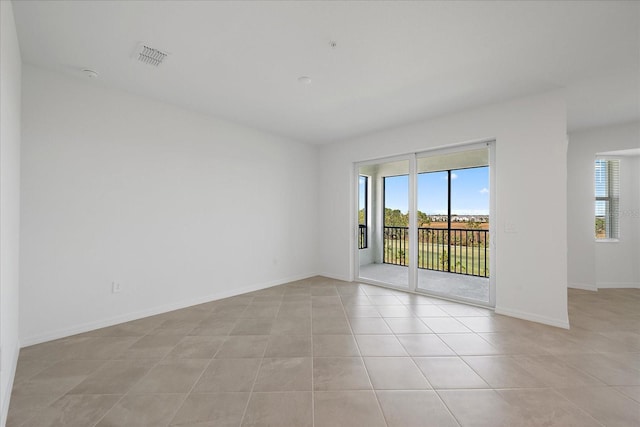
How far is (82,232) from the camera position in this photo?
112 inches

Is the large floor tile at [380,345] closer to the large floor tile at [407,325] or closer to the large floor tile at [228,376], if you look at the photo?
the large floor tile at [407,325]

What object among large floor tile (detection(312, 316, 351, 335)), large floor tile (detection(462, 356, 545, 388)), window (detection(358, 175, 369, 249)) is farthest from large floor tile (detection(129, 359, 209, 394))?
window (detection(358, 175, 369, 249))

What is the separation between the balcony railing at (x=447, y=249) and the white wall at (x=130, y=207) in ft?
7.80

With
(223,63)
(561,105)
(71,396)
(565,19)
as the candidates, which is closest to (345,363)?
(71,396)

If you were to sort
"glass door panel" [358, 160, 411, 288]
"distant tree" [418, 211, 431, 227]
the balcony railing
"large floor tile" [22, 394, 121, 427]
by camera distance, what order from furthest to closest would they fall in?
the balcony railing, "glass door panel" [358, 160, 411, 288], "distant tree" [418, 211, 431, 227], "large floor tile" [22, 394, 121, 427]

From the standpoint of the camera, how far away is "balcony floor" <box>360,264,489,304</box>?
4180 millimetres

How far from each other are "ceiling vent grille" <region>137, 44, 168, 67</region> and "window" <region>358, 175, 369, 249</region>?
363cm

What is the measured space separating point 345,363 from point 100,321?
108 inches

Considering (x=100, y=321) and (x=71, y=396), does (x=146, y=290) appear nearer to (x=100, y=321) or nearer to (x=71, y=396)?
(x=100, y=321)

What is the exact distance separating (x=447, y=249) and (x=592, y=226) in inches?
89.9

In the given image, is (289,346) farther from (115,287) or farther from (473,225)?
(473,225)

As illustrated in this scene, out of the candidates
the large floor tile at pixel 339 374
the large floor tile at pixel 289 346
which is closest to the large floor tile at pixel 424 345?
the large floor tile at pixel 339 374

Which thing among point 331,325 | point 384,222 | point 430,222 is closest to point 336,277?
point 384,222

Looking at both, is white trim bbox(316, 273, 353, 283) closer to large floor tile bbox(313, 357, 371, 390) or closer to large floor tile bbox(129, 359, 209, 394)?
large floor tile bbox(313, 357, 371, 390)
